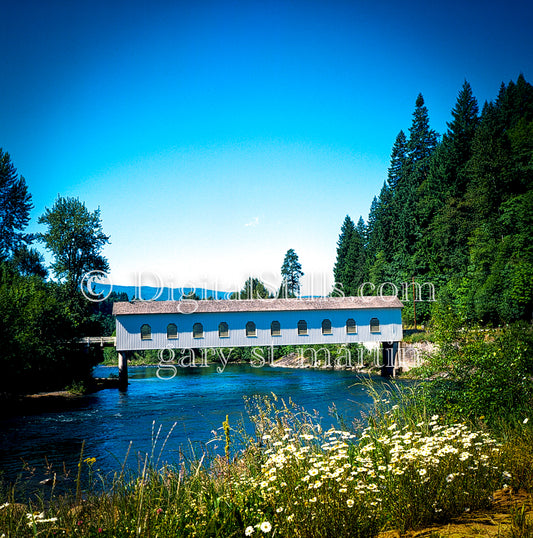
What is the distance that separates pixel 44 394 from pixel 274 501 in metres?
21.0

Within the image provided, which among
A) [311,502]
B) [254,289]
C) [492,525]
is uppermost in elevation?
[254,289]

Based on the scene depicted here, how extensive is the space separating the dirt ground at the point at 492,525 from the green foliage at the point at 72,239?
32599mm

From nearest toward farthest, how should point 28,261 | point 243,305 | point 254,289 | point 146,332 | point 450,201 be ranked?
point 146,332 < point 243,305 < point 450,201 < point 28,261 < point 254,289

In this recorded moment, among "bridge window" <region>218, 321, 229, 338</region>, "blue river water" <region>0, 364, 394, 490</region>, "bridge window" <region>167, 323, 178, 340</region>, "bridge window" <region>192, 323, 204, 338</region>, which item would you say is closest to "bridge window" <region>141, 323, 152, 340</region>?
"bridge window" <region>167, 323, 178, 340</region>

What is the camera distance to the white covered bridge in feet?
85.3

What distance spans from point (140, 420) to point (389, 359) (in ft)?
59.4

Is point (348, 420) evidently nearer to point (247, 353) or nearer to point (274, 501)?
point (274, 501)

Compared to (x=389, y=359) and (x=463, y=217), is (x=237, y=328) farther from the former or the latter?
(x=463, y=217)

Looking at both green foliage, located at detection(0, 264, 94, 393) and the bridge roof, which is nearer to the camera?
green foliage, located at detection(0, 264, 94, 393)

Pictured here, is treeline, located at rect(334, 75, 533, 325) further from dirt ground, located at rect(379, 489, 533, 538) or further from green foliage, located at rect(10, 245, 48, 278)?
green foliage, located at rect(10, 245, 48, 278)

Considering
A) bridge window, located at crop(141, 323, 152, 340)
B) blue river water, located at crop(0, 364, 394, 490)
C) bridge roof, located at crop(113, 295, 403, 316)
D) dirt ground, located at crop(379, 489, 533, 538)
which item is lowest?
blue river water, located at crop(0, 364, 394, 490)

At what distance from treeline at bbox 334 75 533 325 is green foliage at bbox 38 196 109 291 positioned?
2404 centimetres

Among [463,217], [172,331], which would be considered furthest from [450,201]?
[172,331]

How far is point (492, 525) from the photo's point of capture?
3033mm
